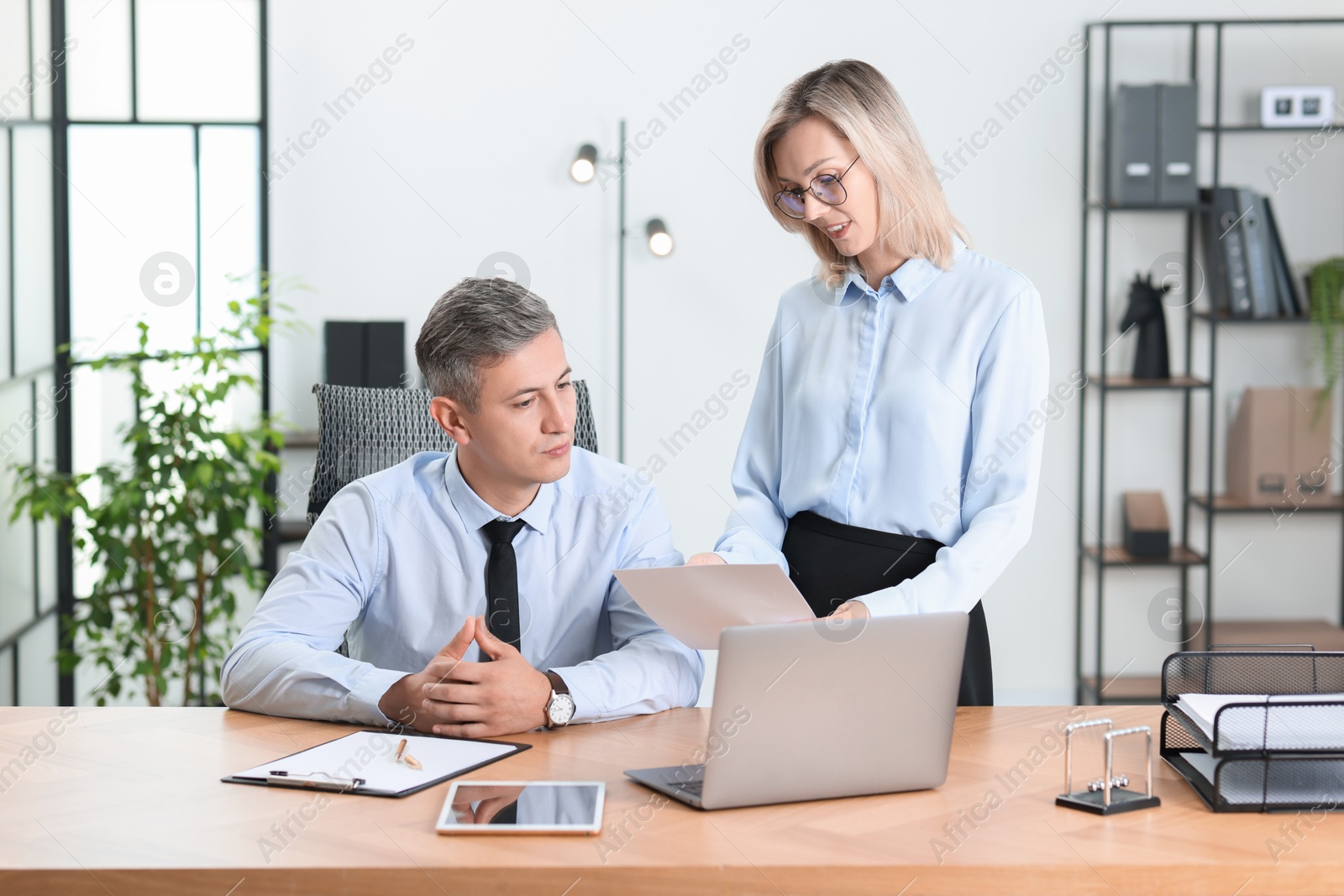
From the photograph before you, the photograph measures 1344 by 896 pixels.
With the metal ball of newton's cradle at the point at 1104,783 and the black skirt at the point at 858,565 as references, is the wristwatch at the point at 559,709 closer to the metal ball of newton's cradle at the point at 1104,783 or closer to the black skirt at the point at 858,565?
the black skirt at the point at 858,565

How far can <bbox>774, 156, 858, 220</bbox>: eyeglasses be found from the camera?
1.73 meters

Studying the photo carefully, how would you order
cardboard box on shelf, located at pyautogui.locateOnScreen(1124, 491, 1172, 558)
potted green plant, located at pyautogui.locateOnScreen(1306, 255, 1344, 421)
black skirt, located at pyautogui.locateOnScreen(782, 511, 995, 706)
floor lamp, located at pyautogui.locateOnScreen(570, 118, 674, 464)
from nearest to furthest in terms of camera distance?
black skirt, located at pyautogui.locateOnScreen(782, 511, 995, 706)
floor lamp, located at pyautogui.locateOnScreen(570, 118, 674, 464)
potted green plant, located at pyautogui.locateOnScreen(1306, 255, 1344, 421)
cardboard box on shelf, located at pyautogui.locateOnScreen(1124, 491, 1172, 558)

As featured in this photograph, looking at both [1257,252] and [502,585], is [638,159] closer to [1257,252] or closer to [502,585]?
[1257,252]

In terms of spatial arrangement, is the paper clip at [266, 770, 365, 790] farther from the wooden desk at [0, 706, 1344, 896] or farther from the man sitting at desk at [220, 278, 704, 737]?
the man sitting at desk at [220, 278, 704, 737]

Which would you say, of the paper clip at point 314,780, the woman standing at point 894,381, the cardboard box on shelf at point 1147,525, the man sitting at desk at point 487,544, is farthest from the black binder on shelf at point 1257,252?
the paper clip at point 314,780

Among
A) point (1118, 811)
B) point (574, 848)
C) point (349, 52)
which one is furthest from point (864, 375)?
point (349, 52)

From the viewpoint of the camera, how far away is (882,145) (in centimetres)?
174

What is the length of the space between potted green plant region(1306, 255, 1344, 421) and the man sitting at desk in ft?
9.00

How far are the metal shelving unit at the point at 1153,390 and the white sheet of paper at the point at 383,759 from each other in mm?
2809

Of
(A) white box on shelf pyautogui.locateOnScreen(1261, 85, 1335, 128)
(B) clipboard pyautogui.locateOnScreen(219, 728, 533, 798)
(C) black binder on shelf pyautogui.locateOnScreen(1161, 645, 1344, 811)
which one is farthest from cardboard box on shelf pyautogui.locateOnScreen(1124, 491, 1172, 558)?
(B) clipboard pyautogui.locateOnScreen(219, 728, 533, 798)

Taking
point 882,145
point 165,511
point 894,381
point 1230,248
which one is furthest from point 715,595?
point 1230,248

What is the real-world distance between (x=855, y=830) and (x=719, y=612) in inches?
10.1

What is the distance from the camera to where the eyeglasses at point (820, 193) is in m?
1.73

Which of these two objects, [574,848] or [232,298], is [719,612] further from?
[232,298]
